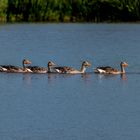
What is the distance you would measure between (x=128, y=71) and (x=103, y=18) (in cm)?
5766

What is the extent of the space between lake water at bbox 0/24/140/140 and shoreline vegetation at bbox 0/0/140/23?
3626cm

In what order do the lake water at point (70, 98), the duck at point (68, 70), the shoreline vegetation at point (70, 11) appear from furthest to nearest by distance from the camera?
the shoreline vegetation at point (70, 11)
the duck at point (68, 70)
the lake water at point (70, 98)

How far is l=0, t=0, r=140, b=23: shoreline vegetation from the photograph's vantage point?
9562 centimetres

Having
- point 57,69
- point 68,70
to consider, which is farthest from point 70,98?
point 57,69

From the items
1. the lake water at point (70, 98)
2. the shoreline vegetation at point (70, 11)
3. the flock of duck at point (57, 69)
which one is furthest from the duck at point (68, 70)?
the shoreline vegetation at point (70, 11)

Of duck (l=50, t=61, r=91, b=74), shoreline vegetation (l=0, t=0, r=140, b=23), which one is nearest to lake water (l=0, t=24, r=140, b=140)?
duck (l=50, t=61, r=91, b=74)

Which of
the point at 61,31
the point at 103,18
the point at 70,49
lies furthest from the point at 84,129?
the point at 103,18

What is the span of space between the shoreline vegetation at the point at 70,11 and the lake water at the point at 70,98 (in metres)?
36.3

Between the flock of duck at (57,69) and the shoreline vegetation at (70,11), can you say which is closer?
the flock of duck at (57,69)

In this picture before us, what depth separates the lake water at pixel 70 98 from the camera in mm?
26016

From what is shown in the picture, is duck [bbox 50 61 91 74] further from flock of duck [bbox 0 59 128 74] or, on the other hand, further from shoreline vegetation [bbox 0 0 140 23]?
shoreline vegetation [bbox 0 0 140 23]

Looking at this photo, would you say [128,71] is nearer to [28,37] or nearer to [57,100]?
Answer: [57,100]

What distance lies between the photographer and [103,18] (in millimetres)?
99062

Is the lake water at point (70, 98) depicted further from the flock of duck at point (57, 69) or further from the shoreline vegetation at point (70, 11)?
the shoreline vegetation at point (70, 11)
